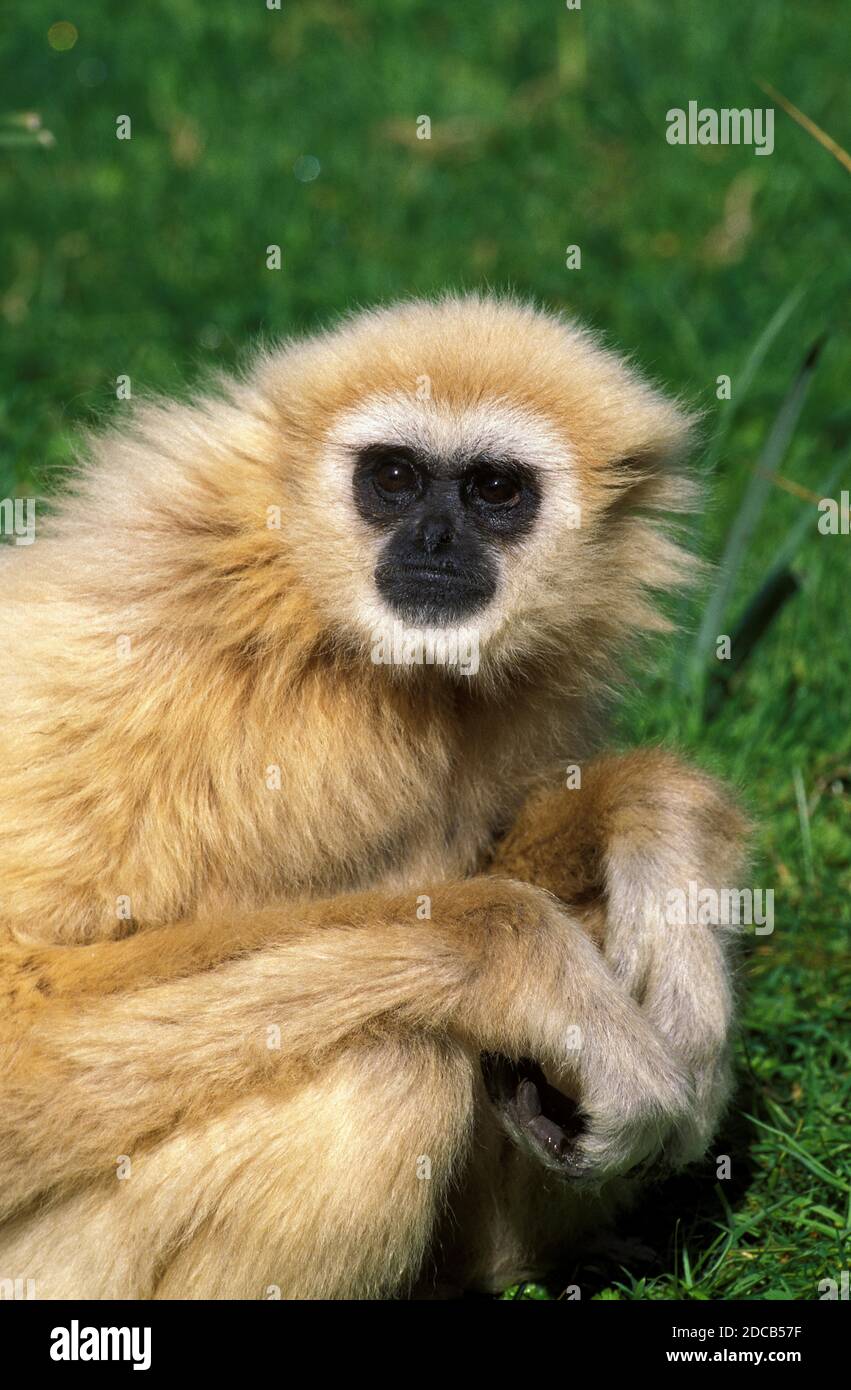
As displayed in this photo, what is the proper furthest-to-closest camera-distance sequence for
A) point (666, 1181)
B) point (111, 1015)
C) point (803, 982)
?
point (803, 982) → point (666, 1181) → point (111, 1015)

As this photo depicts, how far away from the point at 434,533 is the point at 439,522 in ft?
0.16

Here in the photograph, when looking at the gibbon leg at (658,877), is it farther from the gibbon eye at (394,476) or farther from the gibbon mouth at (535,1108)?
the gibbon eye at (394,476)

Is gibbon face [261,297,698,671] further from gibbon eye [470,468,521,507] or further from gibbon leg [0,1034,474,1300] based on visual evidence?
gibbon leg [0,1034,474,1300]

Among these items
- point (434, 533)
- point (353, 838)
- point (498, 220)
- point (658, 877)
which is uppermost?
point (498, 220)

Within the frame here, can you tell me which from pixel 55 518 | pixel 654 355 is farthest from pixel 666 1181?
pixel 654 355

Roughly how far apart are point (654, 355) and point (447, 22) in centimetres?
342

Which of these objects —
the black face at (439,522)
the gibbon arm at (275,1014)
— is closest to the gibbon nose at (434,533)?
the black face at (439,522)

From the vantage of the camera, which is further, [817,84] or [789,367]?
[817,84]

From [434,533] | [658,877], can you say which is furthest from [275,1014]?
[434,533]

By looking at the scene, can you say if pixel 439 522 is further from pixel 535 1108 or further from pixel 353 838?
pixel 535 1108

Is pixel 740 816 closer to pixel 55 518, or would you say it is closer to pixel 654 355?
pixel 55 518

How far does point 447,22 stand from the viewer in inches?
407

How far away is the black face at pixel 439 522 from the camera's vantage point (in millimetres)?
4066

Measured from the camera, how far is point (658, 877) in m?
4.01
